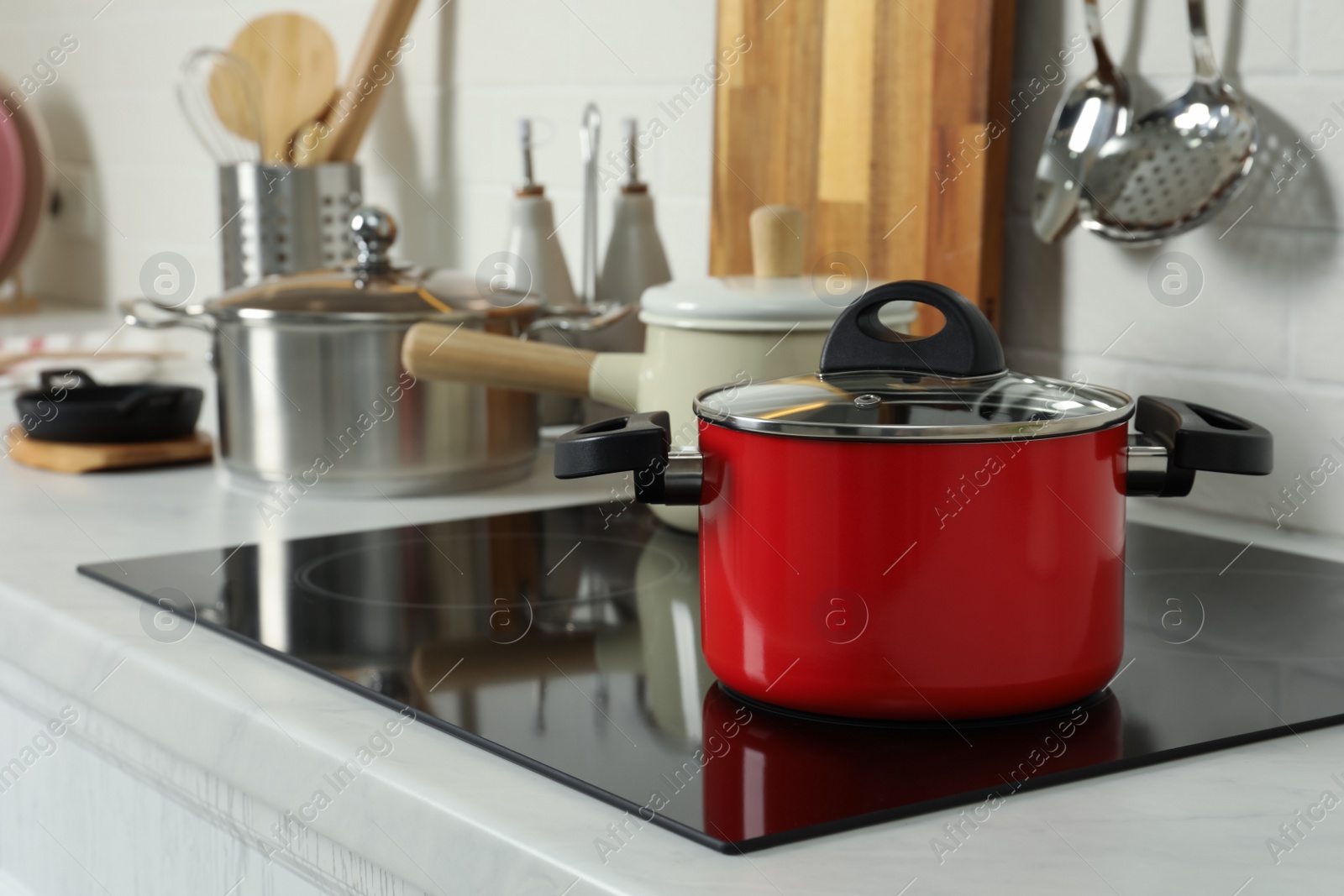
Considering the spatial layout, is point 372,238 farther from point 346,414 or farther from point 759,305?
point 759,305

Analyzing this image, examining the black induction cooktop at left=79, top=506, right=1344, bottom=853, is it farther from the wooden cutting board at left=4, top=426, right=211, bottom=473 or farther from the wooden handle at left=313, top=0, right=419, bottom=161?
the wooden handle at left=313, top=0, right=419, bottom=161

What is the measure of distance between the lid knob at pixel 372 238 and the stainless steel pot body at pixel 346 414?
0.08 metres

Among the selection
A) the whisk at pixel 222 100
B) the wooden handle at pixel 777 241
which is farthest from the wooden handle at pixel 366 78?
the wooden handle at pixel 777 241

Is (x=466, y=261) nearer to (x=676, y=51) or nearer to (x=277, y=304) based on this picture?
(x=676, y=51)

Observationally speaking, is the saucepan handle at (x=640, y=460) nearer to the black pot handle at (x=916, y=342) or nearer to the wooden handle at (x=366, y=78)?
the black pot handle at (x=916, y=342)

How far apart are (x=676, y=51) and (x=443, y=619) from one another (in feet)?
2.37

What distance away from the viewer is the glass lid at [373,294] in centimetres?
94

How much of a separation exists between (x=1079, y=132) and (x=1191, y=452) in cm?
42

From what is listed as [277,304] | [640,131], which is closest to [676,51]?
[640,131]

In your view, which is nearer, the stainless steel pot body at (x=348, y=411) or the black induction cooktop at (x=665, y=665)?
the black induction cooktop at (x=665, y=665)

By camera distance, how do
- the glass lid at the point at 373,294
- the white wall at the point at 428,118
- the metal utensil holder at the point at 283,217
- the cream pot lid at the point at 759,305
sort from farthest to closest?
the metal utensil holder at the point at 283,217 < the white wall at the point at 428,118 < the glass lid at the point at 373,294 < the cream pot lid at the point at 759,305

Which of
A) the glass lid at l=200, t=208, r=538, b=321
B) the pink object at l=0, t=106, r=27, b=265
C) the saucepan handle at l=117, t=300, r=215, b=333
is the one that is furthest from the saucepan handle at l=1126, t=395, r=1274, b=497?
the pink object at l=0, t=106, r=27, b=265

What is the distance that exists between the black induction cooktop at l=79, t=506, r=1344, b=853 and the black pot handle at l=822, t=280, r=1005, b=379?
0.13 metres

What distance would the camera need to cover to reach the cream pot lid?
2.62 ft
